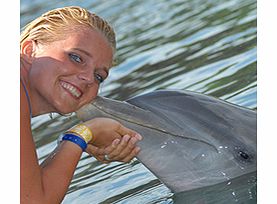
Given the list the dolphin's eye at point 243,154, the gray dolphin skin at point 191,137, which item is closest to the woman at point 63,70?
the gray dolphin skin at point 191,137

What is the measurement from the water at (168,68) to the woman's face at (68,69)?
163cm

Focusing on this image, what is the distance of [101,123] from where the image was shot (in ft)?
14.0

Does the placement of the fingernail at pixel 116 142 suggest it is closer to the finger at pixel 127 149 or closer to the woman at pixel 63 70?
the finger at pixel 127 149

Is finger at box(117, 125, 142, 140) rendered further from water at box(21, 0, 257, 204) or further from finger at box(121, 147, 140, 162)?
water at box(21, 0, 257, 204)

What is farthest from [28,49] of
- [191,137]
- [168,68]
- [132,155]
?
[168,68]

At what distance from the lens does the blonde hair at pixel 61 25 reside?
156 inches

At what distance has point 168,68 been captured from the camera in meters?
10.3

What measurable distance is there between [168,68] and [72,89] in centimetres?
648

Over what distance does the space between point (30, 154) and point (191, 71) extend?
646cm

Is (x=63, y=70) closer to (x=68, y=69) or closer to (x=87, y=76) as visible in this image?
(x=68, y=69)

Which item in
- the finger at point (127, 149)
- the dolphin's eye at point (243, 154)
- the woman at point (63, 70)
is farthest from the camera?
the dolphin's eye at point (243, 154)

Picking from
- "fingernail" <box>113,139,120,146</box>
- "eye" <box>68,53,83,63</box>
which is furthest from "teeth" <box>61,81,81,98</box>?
"fingernail" <box>113,139,120,146</box>

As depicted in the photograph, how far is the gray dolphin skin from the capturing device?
5.02 m
